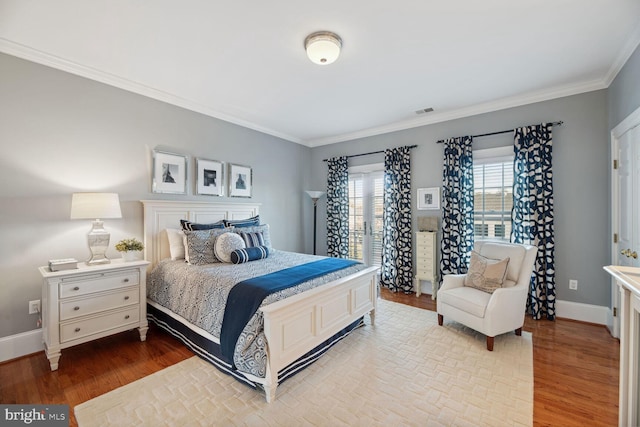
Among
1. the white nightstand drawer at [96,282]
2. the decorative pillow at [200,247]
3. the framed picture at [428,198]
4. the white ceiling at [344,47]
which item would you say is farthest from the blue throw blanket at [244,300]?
the framed picture at [428,198]

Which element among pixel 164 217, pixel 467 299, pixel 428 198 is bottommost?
pixel 467 299

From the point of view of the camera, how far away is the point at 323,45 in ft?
7.30

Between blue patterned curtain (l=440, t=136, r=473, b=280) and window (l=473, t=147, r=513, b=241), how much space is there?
0.36 feet

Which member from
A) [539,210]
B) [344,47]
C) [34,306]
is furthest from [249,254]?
[539,210]

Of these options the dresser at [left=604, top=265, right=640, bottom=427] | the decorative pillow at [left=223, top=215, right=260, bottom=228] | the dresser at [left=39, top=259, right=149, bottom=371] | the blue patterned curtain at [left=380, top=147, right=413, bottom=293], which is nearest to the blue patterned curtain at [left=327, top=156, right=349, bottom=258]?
the blue patterned curtain at [left=380, top=147, right=413, bottom=293]

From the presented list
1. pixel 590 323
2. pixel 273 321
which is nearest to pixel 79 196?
pixel 273 321

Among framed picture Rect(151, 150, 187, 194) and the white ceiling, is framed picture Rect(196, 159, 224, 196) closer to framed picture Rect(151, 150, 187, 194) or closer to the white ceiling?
framed picture Rect(151, 150, 187, 194)

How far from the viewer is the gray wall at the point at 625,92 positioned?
93.1 inches

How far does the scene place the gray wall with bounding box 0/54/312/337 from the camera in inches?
94.9

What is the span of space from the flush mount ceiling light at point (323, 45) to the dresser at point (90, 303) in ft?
8.39

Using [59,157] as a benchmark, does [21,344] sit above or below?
below

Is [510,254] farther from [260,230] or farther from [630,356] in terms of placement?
[260,230]

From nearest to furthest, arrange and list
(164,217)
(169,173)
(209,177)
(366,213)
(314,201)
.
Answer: (164,217) → (169,173) → (209,177) → (366,213) → (314,201)

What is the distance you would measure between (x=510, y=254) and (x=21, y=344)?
4.83m
